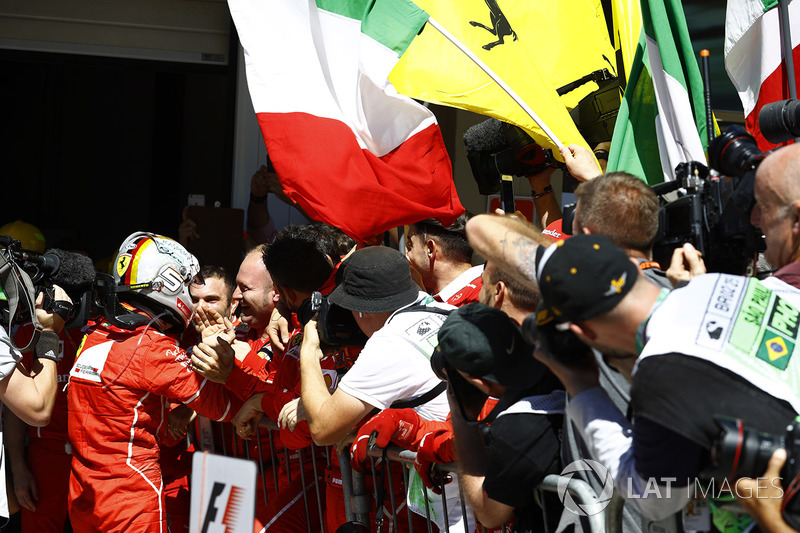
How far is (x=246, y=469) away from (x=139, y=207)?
7.27m

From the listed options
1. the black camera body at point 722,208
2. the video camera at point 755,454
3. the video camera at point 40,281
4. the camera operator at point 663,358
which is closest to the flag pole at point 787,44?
the black camera body at point 722,208

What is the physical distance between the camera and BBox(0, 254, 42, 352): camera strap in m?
3.91

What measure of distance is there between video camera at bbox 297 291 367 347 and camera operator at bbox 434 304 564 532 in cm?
110

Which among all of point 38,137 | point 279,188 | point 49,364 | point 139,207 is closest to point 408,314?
point 49,364

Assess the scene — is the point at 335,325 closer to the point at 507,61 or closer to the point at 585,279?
the point at 507,61

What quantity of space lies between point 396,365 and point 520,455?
87 cm

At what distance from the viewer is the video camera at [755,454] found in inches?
61.7

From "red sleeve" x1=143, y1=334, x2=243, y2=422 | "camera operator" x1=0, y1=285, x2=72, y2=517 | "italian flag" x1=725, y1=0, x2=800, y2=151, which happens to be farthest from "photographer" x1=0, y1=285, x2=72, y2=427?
"italian flag" x1=725, y1=0, x2=800, y2=151

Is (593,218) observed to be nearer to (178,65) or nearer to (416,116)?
(416,116)

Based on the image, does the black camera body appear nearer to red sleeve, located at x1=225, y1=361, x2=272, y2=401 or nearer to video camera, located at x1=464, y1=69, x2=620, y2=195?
video camera, located at x1=464, y1=69, x2=620, y2=195

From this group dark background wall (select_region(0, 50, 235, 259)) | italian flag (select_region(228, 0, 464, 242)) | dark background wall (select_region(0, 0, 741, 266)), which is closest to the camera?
italian flag (select_region(228, 0, 464, 242))

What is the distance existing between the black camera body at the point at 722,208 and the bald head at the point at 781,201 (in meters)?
0.10

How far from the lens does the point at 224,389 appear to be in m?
4.21

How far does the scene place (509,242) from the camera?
233cm
